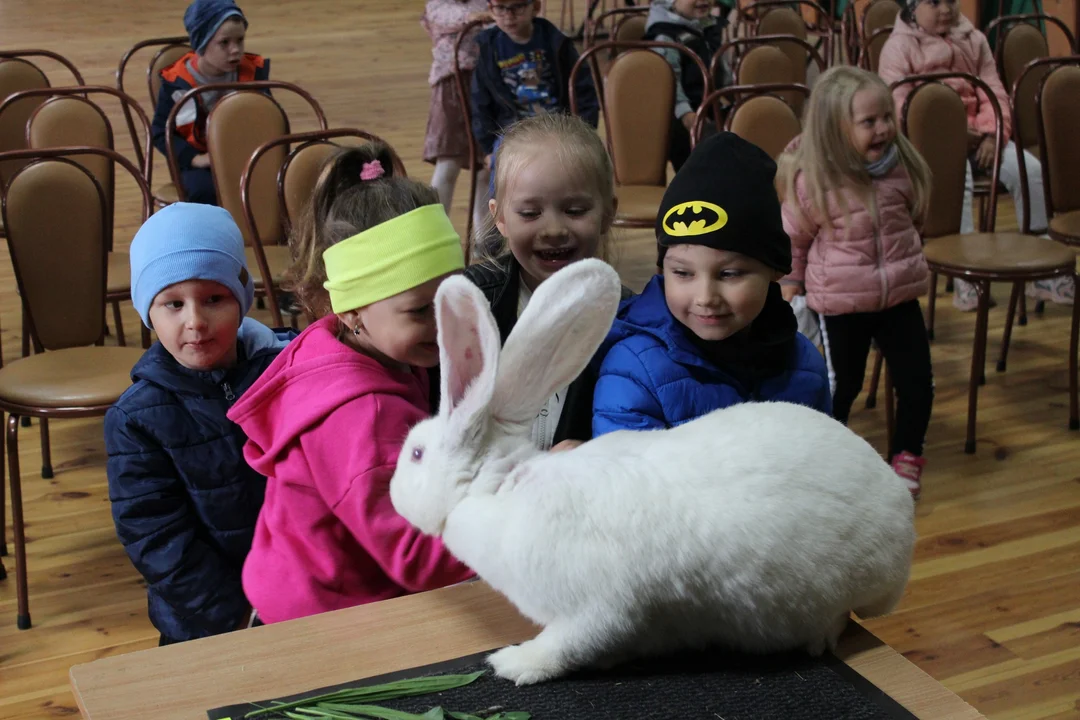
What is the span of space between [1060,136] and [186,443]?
111 inches

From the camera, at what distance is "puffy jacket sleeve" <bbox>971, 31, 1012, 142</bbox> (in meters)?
3.91

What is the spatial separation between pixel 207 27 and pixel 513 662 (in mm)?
3407

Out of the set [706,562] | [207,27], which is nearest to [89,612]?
[706,562]

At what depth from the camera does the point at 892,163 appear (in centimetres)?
266

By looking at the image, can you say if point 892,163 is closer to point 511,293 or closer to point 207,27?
point 511,293

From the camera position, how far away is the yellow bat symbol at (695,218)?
1.11m

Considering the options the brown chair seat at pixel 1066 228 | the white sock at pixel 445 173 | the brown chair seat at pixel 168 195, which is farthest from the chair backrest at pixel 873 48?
the brown chair seat at pixel 168 195

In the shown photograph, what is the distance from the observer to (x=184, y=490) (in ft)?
4.96

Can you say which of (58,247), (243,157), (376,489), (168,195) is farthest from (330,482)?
(168,195)

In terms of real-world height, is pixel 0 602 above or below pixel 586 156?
below

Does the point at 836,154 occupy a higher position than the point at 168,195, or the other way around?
the point at 836,154

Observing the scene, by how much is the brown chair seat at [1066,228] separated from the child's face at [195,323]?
2.51 meters

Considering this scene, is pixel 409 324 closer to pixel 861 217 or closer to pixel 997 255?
pixel 861 217

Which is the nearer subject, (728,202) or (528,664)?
(528,664)
